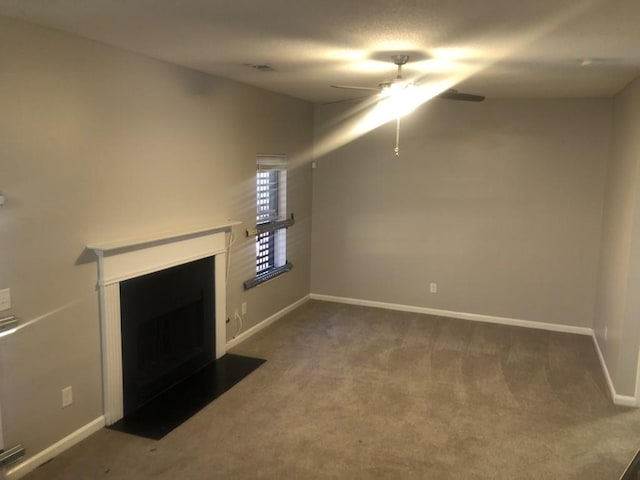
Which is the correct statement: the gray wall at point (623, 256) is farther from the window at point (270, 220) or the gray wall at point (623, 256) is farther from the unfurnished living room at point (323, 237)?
the window at point (270, 220)

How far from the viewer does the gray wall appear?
364 cm

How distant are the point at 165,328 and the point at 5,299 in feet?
4.36

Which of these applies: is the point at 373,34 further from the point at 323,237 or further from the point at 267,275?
the point at 323,237

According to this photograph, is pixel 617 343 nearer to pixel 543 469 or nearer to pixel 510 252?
pixel 543 469

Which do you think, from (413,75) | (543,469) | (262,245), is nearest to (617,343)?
(543,469)

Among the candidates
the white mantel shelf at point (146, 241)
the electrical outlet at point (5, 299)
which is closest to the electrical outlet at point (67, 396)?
the electrical outlet at point (5, 299)

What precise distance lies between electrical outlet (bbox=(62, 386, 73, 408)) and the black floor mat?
39cm

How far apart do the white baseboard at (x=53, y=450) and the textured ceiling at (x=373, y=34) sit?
2.36 m

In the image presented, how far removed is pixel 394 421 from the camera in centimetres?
344

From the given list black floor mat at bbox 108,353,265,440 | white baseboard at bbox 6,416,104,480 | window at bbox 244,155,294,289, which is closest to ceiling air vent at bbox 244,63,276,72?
window at bbox 244,155,294,289

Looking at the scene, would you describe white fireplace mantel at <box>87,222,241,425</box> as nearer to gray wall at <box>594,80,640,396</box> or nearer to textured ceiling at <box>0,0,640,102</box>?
textured ceiling at <box>0,0,640,102</box>

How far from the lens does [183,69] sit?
376 centimetres

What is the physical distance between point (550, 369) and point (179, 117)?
3.73 metres

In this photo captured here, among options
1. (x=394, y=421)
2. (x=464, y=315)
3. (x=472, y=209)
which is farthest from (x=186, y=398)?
(x=472, y=209)
